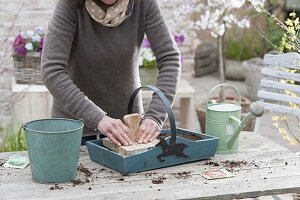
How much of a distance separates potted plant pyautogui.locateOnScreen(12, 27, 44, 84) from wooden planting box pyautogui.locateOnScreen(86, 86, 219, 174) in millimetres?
2035

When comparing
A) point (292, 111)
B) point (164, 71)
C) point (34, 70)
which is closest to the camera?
point (164, 71)

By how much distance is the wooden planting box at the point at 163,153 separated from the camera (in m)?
2.37

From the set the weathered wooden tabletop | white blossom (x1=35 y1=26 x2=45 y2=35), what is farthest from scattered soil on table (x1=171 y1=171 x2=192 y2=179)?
white blossom (x1=35 y1=26 x2=45 y2=35)

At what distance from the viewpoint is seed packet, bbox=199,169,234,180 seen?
7.75 ft

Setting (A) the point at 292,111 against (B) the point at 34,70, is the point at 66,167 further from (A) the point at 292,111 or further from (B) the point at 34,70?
(B) the point at 34,70

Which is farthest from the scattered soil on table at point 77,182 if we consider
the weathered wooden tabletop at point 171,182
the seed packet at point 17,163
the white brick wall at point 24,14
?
the white brick wall at point 24,14

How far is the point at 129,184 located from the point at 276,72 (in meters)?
1.46

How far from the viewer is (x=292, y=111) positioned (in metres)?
3.26

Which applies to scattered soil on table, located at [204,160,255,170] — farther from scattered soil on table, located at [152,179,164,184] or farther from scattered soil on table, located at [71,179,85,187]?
scattered soil on table, located at [71,179,85,187]

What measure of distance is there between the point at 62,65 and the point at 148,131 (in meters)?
0.43

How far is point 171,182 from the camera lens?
230 centimetres

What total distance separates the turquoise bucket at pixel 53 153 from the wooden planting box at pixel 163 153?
16 cm

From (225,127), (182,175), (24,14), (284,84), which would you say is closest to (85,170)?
(182,175)

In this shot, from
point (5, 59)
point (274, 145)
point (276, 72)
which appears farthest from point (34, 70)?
point (274, 145)
